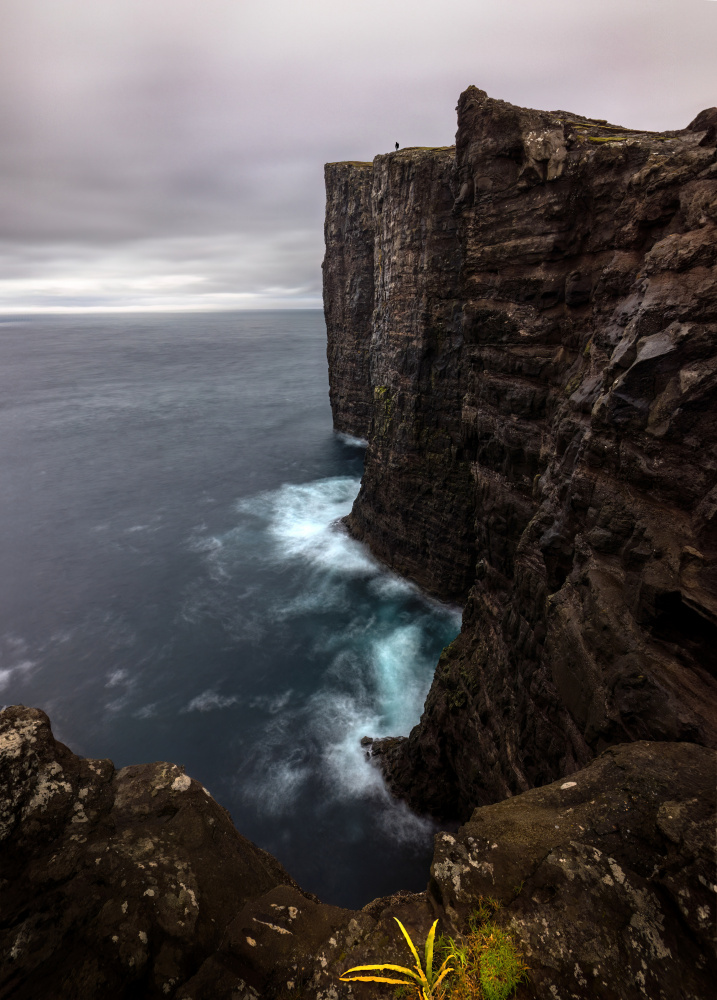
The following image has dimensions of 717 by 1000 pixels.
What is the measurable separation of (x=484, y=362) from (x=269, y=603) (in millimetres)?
29701

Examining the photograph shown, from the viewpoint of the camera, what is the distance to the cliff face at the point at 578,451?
31.1 ft

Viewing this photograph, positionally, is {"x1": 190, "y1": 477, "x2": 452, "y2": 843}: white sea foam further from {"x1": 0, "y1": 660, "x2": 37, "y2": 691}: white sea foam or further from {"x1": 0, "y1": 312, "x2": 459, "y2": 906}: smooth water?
{"x1": 0, "y1": 660, "x2": 37, "y2": 691}: white sea foam

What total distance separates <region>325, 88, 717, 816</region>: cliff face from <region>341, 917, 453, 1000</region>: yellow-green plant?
5.73 meters

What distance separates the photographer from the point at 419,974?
5.44 meters

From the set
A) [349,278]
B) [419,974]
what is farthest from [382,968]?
[349,278]

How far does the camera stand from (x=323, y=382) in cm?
12731

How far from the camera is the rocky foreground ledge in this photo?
548 centimetres

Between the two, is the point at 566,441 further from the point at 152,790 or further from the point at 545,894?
the point at 152,790

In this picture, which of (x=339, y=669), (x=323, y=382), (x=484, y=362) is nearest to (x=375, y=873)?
(x=339, y=669)

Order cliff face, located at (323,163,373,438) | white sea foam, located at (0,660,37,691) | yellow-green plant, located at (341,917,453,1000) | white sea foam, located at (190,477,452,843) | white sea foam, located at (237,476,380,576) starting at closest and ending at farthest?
yellow-green plant, located at (341,917,453,1000) < white sea foam, located at (190,477,452,843) < white sea foam, located at (0,660,37,691) < white sea foam, located at (237,476,380,576) < cliff face, located at (323,163,373,438)

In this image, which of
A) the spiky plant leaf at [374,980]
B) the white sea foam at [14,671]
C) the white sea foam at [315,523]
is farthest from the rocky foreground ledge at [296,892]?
the white sea foam at [315,523]

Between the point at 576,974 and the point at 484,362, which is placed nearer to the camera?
the point at 576,974

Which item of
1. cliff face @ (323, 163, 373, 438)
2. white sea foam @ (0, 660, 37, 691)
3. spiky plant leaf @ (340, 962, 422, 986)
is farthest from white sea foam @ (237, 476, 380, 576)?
spiky plant leaf @ (340, 962, 422, 986)

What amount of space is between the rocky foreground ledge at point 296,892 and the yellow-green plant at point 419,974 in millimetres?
128
